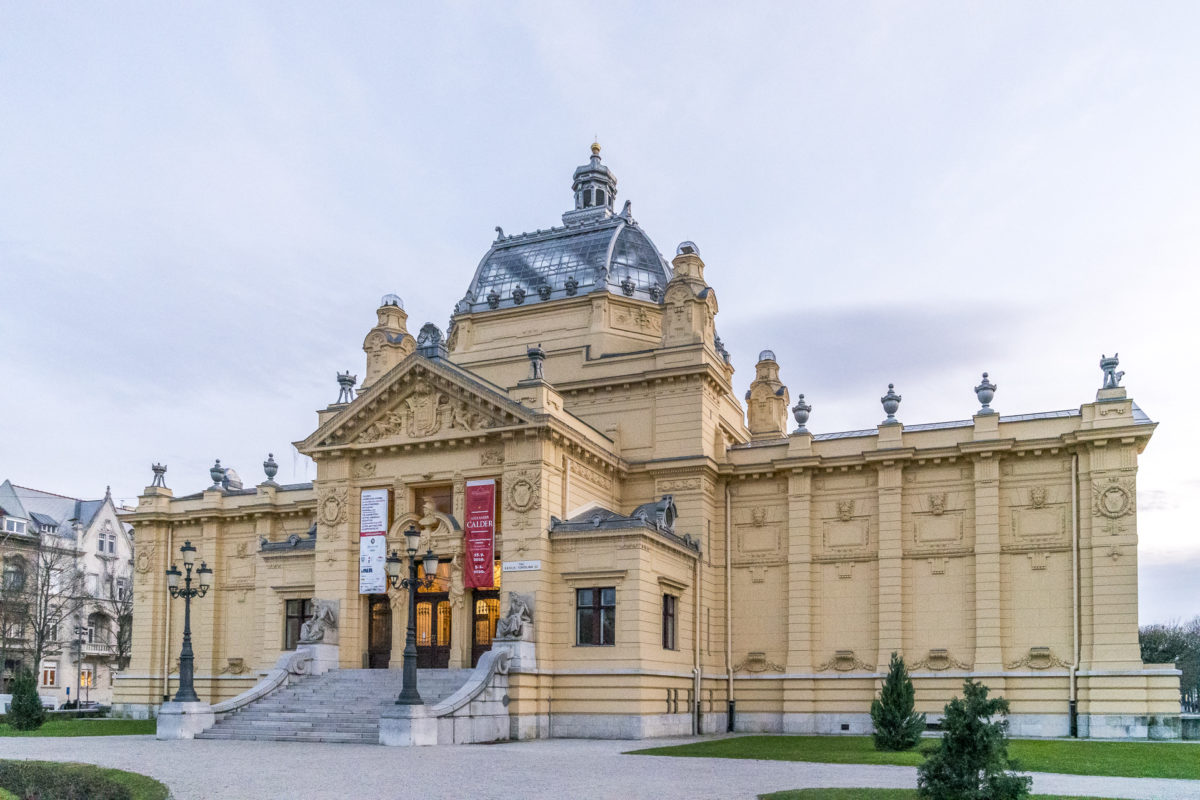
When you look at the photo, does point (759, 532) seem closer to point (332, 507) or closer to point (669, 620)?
point (669, 620)

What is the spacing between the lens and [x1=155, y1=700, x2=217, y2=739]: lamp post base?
33719 mm

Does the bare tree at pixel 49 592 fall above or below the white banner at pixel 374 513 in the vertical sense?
below

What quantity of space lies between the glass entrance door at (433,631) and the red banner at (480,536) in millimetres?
2074

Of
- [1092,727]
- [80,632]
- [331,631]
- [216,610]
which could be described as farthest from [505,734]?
[80,632]

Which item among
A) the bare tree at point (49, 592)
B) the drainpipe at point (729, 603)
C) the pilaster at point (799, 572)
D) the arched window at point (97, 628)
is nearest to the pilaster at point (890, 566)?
the pilaster at point (799, 572)

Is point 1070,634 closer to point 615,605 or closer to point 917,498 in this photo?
point 917,498

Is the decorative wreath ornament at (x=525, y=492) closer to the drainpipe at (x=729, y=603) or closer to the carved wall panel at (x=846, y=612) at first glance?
the drainpipe at (x=729, y=603)

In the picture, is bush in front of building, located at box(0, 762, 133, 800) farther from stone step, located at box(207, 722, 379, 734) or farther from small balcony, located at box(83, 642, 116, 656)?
small balcony, located at box(83, 642, 116, 656)

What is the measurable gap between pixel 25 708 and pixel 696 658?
2369 centimetres

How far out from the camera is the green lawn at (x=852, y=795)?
1827 centimetres

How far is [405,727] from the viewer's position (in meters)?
30.8

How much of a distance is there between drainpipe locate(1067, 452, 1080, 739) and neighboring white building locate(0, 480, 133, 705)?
202 ft

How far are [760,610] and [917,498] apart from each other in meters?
7.68

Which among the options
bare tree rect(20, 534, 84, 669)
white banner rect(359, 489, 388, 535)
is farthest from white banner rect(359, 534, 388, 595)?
bare tree rect(20, 534, 84, 669)
